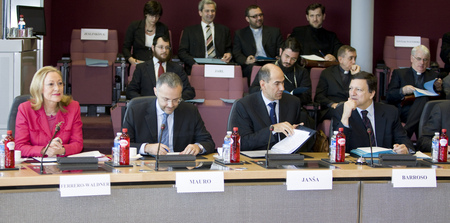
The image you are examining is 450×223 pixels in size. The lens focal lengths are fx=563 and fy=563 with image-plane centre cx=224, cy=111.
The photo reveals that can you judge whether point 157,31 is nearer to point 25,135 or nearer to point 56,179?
point 25,135

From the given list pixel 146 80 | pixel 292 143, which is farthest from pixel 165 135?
pixel 146 80

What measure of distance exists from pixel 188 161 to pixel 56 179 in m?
0.79

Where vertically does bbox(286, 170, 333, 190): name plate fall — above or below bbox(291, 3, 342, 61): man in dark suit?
below

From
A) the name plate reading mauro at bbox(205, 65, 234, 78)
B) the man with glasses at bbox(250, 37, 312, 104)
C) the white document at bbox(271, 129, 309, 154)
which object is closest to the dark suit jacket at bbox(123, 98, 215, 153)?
the white document at bbox(271, 129, 309, 154)

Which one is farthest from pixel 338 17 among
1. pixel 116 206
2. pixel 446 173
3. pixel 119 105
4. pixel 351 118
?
pixel 116 206

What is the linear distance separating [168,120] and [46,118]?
0.82 metres

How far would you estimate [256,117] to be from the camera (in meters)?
4.11

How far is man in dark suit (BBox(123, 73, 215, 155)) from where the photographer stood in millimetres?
3775

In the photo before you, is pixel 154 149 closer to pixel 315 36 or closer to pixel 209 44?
pixel 209 44

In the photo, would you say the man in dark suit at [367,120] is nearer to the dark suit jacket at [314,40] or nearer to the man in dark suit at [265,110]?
the man in dark suit at [265,110]

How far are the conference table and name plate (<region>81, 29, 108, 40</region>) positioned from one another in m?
4.61

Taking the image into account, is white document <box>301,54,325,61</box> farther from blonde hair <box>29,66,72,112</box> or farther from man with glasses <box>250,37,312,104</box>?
blonde hair <box>29,66,72,112</box>

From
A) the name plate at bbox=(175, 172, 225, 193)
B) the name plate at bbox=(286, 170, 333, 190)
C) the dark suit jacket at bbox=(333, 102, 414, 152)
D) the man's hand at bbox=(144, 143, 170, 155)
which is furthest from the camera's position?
the dark suit jacket at bbox=(333, 102, 414, 152)

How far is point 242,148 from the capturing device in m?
3.98
